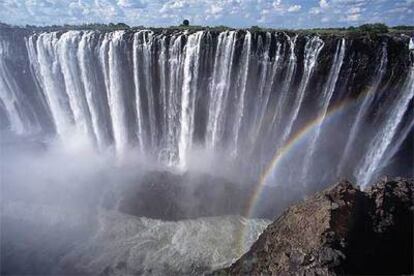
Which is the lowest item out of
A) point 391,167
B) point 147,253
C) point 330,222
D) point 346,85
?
point 147,253

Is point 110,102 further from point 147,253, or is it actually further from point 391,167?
point 391,167

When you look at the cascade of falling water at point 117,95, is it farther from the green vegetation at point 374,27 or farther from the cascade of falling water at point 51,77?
the green vegetation at point 374,27

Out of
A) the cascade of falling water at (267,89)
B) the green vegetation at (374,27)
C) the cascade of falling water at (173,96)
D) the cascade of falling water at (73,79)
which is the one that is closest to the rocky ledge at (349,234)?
the cascade of falling water at (267,89)

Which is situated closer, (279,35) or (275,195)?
(279,35)

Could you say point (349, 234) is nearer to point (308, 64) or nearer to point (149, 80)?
point (308, 64)

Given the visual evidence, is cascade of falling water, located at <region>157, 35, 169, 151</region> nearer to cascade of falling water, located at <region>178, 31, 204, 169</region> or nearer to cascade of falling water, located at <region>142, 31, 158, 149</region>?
cascade of falling water, located at <region>142, 31, 158, 149</region>

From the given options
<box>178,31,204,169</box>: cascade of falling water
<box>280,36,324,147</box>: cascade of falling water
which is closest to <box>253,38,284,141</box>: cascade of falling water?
<box>280,36,324,147</box>: cascade of falling water

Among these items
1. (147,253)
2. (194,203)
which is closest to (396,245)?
(147,253)
